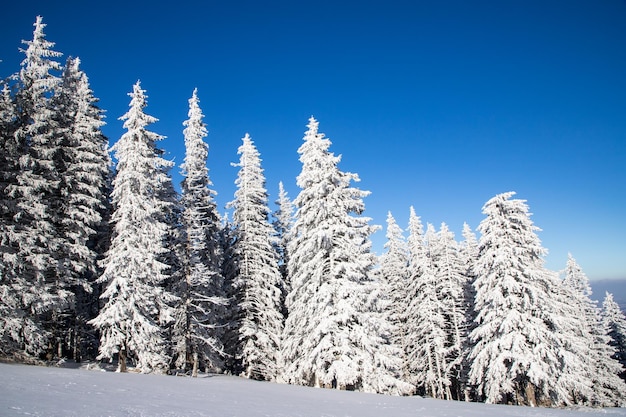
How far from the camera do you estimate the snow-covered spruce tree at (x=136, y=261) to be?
64.7 feet

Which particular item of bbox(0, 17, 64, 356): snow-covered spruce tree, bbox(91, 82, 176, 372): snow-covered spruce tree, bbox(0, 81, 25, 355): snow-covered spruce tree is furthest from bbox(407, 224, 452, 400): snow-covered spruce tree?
bbox(0, 81, 25, 355): snow-covered spruce tree

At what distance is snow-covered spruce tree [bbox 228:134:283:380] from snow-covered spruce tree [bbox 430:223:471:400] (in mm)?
15926

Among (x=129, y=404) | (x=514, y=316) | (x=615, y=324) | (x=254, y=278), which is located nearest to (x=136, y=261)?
(x=254, y=278)

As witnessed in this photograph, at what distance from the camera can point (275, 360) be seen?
1116 inches

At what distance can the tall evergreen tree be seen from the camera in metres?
20.2

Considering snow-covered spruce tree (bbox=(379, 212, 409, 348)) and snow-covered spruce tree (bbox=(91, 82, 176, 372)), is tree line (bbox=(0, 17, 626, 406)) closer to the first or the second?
snow-covered spruce tree (bbox=(91, 82, 176, 372))

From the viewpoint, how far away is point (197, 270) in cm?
2500

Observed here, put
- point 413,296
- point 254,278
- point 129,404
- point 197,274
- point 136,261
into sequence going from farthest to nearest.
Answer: point 413,296
point 254,278
point 197,274
point 136,261
point 129,404

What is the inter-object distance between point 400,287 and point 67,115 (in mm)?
31713

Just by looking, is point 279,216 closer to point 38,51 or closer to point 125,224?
point 125,224

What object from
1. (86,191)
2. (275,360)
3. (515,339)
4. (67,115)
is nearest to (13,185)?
(86,191)

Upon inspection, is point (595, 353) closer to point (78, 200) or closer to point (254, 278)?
point (254, 278)

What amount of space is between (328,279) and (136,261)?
10.7 metres

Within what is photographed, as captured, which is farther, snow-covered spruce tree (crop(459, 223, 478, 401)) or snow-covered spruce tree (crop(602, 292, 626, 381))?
snow-covered spruce tree (crop(602, 292, 626, 381))
